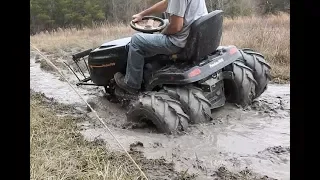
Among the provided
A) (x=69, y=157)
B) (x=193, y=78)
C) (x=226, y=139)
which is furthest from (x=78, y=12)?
(x=69, y=157)

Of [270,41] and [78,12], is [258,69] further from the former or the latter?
[78,12]

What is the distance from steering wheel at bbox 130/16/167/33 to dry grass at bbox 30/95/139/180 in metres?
1.17

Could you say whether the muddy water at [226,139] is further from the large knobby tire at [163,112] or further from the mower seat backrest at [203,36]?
the mower seat backrest at [203,36]

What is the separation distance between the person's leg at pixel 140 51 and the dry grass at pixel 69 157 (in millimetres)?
785

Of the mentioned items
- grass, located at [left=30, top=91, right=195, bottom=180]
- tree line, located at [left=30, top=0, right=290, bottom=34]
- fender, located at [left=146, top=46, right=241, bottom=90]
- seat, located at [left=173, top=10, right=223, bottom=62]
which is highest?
seat, located at [left=173, top=10, right=223, bottom=62]

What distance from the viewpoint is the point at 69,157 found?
2863mm

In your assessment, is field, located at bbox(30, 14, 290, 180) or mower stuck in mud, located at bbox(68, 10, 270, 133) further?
mower stuck in mud, located at bbox(68, 10, 270, 133)

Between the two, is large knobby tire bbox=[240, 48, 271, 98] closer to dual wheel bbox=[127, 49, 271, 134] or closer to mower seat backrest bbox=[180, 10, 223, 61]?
dual wheel bbox=[127, 49, 271, 134]

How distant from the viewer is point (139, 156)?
3.07 meters

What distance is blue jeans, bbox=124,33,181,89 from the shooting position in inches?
153

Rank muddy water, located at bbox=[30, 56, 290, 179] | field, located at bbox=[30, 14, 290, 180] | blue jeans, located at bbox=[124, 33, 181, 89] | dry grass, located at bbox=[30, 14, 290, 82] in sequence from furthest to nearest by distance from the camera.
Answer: dry grass, located at bbox=[30, 14, 290, 82] → blue jeans, located at bbox=[124, 33, 181, 89] → muddy water, located at bbox=[30, 56, 290, 179] → field, located at bbox=[30, 14, 290, 180]

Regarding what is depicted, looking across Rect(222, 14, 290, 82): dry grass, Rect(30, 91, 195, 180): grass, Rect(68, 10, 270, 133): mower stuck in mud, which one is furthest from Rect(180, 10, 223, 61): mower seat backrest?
Rect(222, 14, 290, 82): dry grass

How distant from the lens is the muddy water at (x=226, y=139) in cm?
292
